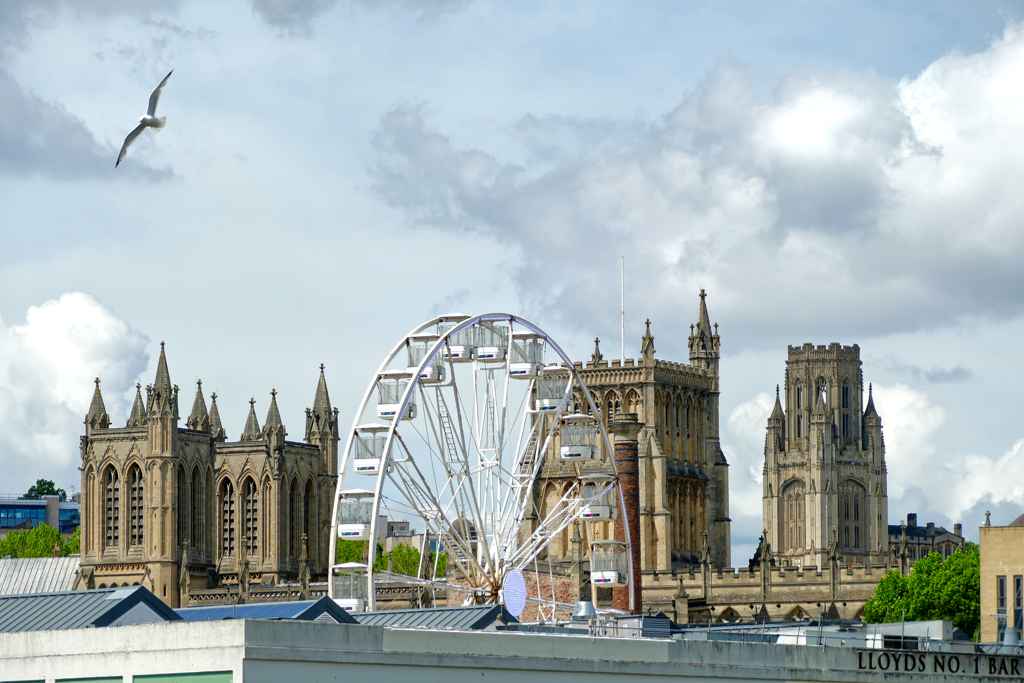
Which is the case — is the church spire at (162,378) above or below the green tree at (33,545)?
above

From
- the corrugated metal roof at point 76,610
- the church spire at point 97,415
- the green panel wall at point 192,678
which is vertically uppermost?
the church spire at point 97,415

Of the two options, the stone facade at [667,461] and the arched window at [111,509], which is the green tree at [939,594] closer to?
the stone facade at [667,461]

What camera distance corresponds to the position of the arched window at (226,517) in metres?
149

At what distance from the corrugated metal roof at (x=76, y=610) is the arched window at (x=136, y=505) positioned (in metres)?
94.2

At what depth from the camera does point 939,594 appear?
108312 millimetres

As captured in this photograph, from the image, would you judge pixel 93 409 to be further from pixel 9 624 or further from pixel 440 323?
pixel 9 624

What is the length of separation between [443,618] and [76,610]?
11.0m

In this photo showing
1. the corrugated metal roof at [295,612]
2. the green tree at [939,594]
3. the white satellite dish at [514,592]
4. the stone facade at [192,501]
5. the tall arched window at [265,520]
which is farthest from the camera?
the tall arched window at [265,520]

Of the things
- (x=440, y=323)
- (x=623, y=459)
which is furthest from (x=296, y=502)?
(x=440, y=323)

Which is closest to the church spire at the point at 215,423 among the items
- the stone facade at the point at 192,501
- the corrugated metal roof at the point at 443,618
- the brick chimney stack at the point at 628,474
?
the stone facade at the point at 192,501

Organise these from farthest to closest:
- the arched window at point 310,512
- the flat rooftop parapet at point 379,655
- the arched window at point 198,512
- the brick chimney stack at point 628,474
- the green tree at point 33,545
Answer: the green tree at point 33,545, the arched window at point 310,512, the arched window at point 198,512, the brick chimney stack at point 628,474, the flat rooftop parapet at point 379,655

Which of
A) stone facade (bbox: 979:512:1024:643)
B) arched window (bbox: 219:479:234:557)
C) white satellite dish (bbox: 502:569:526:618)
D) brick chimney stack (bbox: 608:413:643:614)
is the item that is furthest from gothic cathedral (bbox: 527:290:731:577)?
white satellite dish (bbox: 502:569:526:618)

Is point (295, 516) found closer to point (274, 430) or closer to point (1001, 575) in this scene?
point (274, 430)

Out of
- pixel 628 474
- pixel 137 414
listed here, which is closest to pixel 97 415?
pixel 137 414
